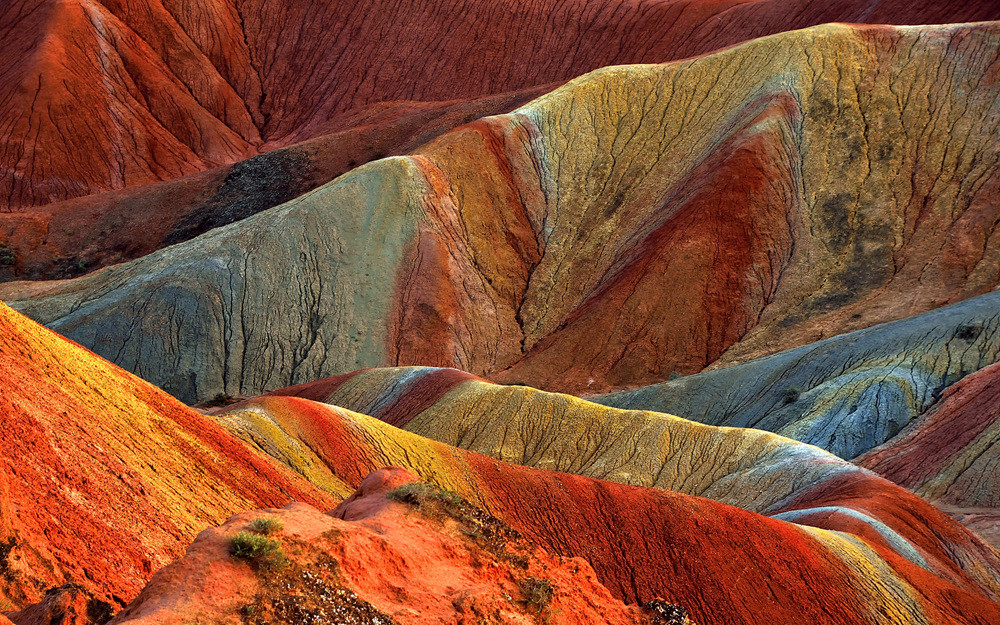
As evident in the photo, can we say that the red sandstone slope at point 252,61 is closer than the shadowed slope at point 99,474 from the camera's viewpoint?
No

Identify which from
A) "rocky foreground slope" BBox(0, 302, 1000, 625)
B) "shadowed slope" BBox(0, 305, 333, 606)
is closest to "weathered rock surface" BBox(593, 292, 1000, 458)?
"rocky foreground slope" BBox(0, 302, 1000, 625)

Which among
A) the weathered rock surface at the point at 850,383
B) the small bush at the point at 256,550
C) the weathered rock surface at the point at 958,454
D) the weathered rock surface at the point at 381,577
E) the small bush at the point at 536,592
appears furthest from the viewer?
the weathered rock surface at the point at 850,383

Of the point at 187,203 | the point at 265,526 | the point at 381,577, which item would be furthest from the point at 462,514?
the point at 187,203

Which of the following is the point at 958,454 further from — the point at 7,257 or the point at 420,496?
the point at 7,257

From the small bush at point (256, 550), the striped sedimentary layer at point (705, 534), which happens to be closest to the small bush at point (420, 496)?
the small bush at point (256, 550)

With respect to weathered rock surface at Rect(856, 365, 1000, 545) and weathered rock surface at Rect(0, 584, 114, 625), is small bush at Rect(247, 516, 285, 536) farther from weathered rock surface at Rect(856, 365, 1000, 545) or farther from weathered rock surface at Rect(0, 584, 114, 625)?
weathered rock surface at Rect(856, 365, 1000, 545)

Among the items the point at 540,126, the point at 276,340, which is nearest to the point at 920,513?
the point at 276,340

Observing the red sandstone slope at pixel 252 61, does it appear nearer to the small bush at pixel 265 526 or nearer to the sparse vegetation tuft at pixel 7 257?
the sparse vegetation tuft at pixel 7 257

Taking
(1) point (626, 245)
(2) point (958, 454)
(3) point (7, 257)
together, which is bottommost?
(2) point (958, 454)
